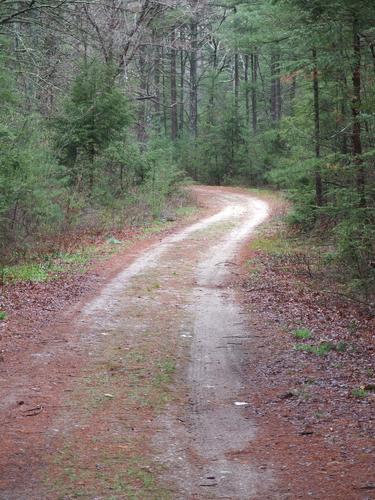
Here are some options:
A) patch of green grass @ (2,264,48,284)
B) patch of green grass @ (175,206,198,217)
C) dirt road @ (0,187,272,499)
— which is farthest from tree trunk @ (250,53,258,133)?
dirt road @ (0,187,272,499)

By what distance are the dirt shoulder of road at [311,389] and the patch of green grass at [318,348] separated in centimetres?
1

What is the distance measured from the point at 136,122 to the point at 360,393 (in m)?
24.0

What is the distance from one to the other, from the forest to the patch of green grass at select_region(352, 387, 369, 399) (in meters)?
4.22

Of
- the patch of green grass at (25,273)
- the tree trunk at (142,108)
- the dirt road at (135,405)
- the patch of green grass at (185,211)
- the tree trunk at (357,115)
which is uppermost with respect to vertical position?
the tree trunk at (142,108)

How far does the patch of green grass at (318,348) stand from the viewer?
28.6ft

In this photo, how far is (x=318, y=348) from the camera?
8875mm

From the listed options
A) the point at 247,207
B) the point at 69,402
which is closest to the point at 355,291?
the point at 69,402

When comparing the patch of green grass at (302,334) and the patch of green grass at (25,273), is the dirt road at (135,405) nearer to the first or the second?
the patch of green grass at (302,334)

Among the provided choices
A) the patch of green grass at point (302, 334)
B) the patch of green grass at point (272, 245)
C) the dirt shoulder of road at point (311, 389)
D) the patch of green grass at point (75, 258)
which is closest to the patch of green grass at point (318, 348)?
the dirt shoulder of road at point (311, 389)

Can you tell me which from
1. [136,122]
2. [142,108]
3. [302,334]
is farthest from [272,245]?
[142,108]

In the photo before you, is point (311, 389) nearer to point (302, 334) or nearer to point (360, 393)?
point (360, 393)

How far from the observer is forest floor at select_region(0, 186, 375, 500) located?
5008 millimetres

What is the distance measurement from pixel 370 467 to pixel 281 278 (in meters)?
9.67

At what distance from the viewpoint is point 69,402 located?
22.4 feet
